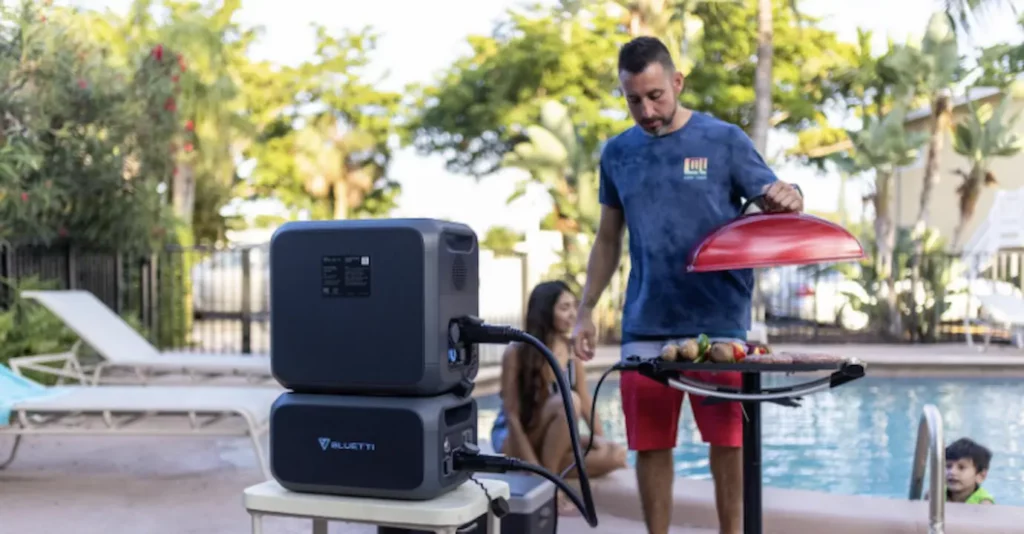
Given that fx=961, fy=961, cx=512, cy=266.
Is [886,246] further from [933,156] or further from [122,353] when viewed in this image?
[122,353]

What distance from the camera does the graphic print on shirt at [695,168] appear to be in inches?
101

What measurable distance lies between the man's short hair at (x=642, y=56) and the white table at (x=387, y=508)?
1.10 meters

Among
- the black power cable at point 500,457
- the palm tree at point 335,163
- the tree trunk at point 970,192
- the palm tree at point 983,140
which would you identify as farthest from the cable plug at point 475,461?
the palm tree at point 335,163

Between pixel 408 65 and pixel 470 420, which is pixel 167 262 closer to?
pixel 470 420

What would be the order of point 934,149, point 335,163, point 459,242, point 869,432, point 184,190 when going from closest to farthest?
point 459,242 < point 869,432 < point 934,149 < point 184,190 < point 335,163

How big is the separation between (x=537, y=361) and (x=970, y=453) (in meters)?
1.96

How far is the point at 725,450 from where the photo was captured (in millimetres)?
2605

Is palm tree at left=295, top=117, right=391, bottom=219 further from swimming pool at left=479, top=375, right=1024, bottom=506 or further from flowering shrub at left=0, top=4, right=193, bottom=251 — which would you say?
swimming pool at left=479, top=375, right=1024, bottom=506

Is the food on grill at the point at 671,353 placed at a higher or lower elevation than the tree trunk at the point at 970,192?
lower

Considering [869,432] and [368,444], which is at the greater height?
[368,444]

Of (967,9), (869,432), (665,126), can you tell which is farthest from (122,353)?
(967,9)

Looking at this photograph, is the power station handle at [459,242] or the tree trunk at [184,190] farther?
the tree trunk at [184,190]

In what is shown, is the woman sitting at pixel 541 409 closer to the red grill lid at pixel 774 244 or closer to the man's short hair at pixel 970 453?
the man's short hair at pixel 970 453

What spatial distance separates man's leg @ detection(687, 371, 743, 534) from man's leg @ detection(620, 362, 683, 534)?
81mm
